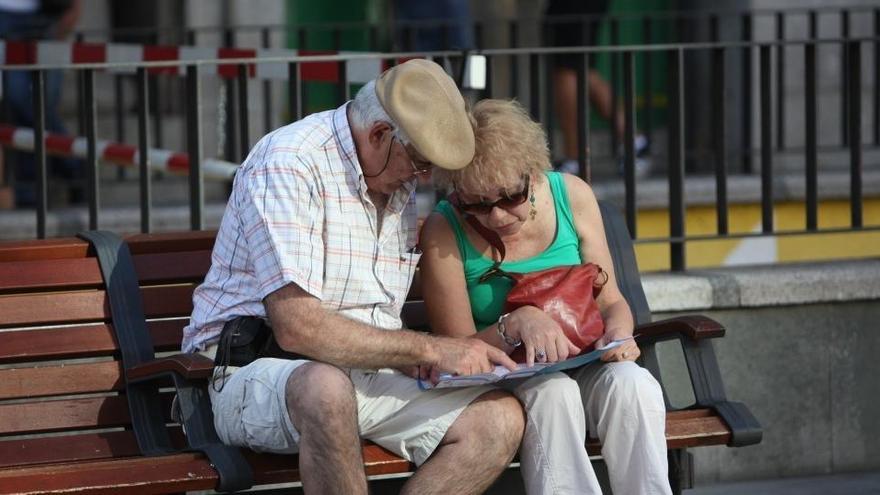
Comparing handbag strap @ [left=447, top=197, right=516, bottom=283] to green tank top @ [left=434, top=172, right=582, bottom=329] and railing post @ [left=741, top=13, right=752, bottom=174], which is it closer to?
green tank top @ [left=434, top=172, right=582, bottom=329]

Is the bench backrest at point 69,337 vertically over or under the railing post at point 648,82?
under

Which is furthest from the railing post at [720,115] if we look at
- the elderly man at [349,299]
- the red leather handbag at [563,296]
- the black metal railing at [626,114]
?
the elderly man at [349,299]

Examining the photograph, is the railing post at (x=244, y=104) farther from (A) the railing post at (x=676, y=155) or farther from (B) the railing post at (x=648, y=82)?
(B) the railing post at (x=648, y=82)

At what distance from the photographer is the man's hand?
4.57m

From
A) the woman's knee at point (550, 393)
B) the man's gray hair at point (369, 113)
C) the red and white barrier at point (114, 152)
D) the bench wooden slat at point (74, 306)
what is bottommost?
the woman's knee at point (550, 393)

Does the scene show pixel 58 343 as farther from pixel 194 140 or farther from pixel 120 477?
pixel 194 140

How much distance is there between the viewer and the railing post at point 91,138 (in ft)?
18.9

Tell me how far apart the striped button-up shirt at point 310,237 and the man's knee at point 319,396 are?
→ 232 mm

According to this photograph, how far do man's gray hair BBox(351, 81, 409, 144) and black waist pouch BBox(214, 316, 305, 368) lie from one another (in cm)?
58

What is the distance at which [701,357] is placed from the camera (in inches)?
197

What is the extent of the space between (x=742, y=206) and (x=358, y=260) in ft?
12.7

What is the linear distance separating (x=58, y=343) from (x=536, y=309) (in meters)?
1.32

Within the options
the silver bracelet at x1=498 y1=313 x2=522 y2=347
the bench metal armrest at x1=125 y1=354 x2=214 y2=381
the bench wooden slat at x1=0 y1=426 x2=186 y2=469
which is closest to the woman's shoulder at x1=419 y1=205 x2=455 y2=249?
the silver bracelet at x1=498 y1=313 x2=522 y2=347

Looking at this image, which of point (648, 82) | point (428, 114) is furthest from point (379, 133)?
point (648, 82)
